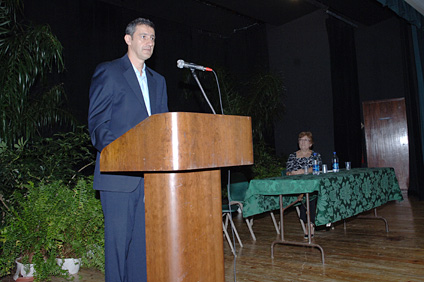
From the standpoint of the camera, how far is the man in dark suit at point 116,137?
5.27 feet

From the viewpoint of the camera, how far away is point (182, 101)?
6.37 metres

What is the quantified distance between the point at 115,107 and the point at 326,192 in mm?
2069

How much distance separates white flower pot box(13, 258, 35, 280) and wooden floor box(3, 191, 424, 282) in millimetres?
391

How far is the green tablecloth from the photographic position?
306 centimetres

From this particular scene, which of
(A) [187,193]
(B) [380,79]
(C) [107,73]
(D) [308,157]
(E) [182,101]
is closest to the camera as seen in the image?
(A) [187,193]

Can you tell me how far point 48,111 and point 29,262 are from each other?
140 centimetres

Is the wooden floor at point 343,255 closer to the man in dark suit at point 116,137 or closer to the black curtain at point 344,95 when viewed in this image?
the man in dark suit at point 116,137

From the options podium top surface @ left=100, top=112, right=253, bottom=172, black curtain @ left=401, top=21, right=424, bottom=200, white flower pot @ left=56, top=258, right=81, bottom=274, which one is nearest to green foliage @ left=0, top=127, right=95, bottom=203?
white flower pot @ left=56, top=258, right=81, bottom=274

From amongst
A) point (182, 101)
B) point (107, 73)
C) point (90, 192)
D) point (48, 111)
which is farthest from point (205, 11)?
point (107, 73)

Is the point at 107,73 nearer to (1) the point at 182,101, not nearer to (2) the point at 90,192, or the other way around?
(2) the point at 90,192

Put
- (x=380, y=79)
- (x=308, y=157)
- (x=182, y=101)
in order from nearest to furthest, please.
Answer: (x=308, y=157) < (x=182, y=101) < (x=380, y=79)

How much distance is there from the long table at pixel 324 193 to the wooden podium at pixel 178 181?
1801mm

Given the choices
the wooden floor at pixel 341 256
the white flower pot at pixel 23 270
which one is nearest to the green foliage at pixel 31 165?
the white flower pot at pixel 23 270

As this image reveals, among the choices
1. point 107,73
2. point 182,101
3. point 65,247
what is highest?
point 182,101
